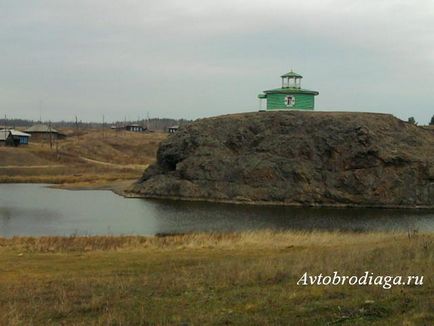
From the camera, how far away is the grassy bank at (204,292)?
1140 cm

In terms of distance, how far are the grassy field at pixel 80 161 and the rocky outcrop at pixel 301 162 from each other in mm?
18879

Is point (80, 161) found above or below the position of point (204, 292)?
above

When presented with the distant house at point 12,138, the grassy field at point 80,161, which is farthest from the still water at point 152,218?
the distant house at point 12,138

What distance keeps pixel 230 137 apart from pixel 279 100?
429 inches

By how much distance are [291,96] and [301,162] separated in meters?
14.4

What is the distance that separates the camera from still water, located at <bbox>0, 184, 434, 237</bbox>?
45.0 meters

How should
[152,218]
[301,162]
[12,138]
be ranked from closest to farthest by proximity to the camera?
[152,218] < [301,162] < [12,138]

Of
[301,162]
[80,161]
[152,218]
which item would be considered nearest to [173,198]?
[301,162]

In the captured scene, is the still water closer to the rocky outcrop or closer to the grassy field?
the rocky outcrop

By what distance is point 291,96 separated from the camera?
3625 inches

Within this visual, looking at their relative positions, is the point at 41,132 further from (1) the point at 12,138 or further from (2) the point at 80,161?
(2) the point at 80,161

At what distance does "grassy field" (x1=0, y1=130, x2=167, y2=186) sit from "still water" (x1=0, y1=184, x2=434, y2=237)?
28.0 meters

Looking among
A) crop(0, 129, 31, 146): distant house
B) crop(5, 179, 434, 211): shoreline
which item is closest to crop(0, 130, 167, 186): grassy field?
crop(5, 179, 434, 211): shoreline

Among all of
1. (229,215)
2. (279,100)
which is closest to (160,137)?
(279,100)
